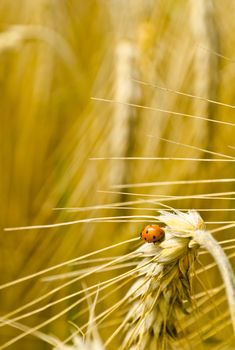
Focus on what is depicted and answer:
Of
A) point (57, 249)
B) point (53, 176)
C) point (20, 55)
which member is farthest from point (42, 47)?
point (57, 249)

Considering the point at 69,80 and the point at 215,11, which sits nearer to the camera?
the point at 215,11

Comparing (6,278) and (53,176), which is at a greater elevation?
(53,176)

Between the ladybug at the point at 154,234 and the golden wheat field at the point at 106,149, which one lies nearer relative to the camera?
the ladybug at the point at 154,234

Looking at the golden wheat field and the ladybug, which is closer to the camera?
the ladybug

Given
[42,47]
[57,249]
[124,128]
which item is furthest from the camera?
[42,47]

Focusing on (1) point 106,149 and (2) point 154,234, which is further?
(1) point 106,149

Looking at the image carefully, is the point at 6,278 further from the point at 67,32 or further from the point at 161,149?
the point at 67,32

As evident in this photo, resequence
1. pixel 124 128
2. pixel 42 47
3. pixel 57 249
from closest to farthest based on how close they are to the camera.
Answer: pixel 124 128
pixel 57 249
pixel 42 47

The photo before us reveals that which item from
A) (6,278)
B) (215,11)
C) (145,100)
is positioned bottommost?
(6,278)
